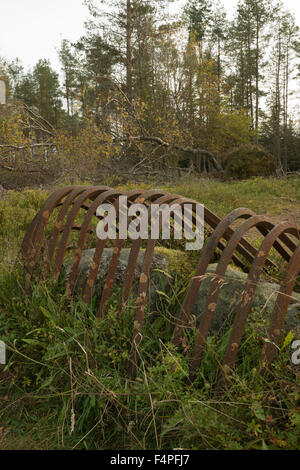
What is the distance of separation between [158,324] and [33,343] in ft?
2.62

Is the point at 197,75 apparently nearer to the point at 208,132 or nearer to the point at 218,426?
the point at 208,132

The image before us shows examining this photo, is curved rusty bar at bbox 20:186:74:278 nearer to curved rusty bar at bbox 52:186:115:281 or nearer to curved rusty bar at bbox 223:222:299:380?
curved rusty bar at bbox 52:186:115:281

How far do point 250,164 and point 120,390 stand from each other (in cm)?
1324

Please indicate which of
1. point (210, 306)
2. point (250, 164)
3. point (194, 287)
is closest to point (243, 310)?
point (210, 306)

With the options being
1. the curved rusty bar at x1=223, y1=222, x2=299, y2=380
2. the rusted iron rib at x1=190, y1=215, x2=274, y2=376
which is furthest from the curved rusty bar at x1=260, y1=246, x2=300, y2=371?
the rusted iron rib at x1=190, y1=215, x2=274, y2=376

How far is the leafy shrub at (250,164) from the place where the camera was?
1412 cm

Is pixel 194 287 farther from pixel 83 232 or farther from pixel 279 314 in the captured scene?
pixel 83 232

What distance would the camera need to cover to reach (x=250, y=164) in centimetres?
1419

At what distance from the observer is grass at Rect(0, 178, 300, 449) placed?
1744 mm

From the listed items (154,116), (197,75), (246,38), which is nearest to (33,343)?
(154,116)

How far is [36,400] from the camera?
2.22 meters

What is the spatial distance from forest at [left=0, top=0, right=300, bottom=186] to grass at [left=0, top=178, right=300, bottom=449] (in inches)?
356

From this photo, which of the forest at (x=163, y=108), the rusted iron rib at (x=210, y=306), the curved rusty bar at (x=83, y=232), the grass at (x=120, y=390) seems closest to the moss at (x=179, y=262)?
the grass at (x=120, y=390)

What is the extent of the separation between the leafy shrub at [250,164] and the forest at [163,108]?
4 centimetres
